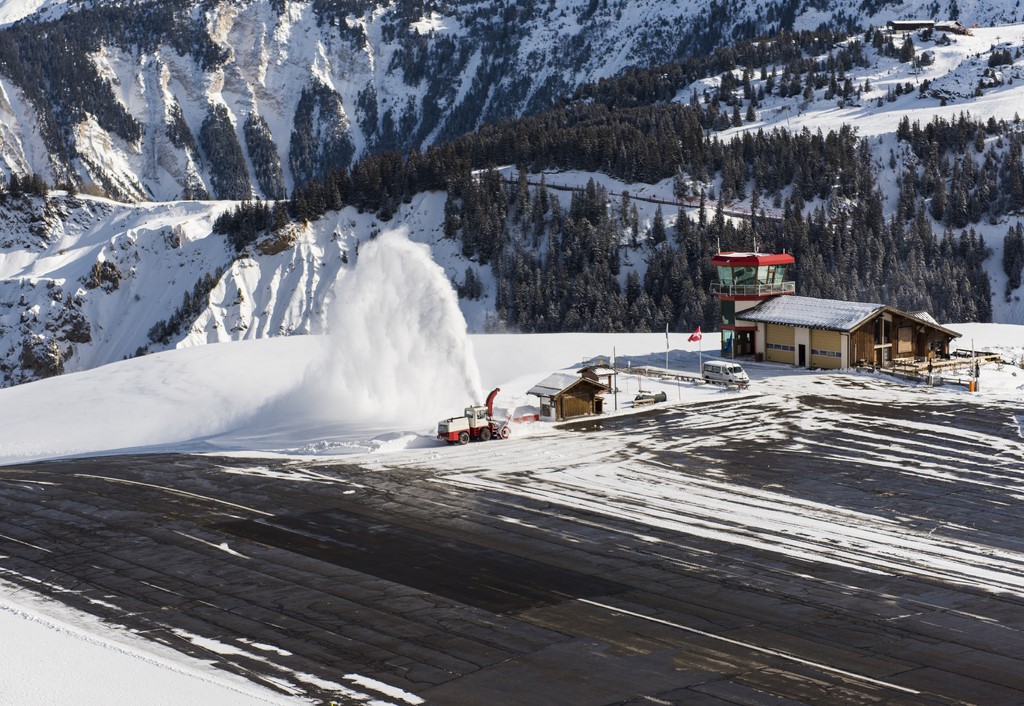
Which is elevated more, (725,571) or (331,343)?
(331,343)

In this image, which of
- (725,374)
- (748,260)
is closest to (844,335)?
(725,374)

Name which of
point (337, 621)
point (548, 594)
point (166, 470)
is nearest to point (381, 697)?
point (337, 621)

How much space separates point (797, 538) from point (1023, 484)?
13129 mm

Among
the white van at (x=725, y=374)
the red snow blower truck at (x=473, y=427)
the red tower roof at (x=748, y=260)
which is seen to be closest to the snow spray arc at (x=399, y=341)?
the red snow blower truck at (x=473, y=427)

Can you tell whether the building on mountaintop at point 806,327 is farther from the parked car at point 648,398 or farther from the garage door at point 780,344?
the parked car at point 648,398

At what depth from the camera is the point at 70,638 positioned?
3312cm

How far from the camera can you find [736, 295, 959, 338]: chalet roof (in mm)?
78812

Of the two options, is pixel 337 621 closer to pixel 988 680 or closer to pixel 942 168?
pixel 988 680

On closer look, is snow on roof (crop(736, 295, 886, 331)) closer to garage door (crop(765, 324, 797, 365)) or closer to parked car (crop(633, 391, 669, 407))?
garage door (crop(765, 324, 797, 365))

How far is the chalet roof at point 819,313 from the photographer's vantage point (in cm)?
7881

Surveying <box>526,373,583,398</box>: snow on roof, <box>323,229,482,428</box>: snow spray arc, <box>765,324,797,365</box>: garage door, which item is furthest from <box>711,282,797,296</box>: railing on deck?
<box>323,229,482,428</box>: snow spray arc

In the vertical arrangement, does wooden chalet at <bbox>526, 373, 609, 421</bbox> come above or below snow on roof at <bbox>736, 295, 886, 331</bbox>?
below

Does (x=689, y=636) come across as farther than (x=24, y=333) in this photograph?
No

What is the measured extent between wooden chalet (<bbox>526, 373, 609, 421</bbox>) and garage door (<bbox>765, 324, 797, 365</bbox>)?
21173 mm
